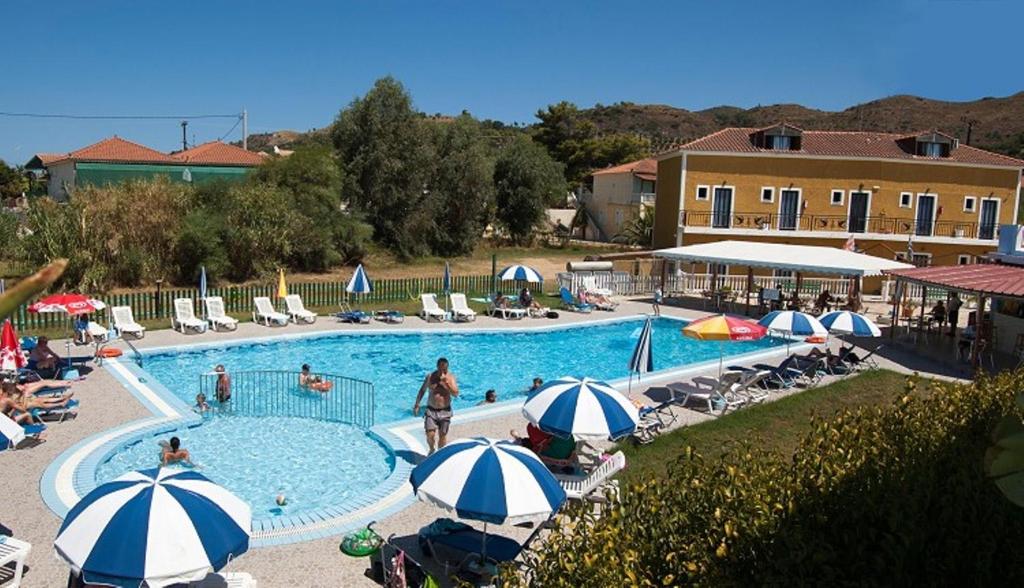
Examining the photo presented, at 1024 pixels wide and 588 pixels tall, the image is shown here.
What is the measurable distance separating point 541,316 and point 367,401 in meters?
9.55

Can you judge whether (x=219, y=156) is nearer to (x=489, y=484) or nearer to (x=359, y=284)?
(x=359, y=284)

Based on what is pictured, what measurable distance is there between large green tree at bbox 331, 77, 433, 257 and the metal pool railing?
21.6 m

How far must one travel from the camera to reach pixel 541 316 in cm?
2534

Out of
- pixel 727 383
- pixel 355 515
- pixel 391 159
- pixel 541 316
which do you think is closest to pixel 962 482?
pixel 355 515

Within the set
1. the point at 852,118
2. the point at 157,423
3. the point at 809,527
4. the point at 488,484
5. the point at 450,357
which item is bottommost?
the point at 450,357

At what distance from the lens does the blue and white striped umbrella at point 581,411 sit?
10.2 metres

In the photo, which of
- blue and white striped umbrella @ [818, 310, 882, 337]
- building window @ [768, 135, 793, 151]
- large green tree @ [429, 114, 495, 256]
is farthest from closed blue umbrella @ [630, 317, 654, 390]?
large green tree @ [429, 114, 495, 256]

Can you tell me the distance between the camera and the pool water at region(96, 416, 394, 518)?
1125 cm

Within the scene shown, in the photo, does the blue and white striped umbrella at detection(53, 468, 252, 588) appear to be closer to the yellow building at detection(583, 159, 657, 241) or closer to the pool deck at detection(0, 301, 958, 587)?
the pool deck at detection(0, 301, 958, 587)

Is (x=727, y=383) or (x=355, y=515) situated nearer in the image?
(x=355, y=515)

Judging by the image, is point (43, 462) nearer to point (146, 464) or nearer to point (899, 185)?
point (146, 464)

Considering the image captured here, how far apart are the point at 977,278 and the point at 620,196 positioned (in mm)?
34367

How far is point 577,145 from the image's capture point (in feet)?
229

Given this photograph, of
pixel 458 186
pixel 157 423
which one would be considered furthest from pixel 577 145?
pixel 157 423
